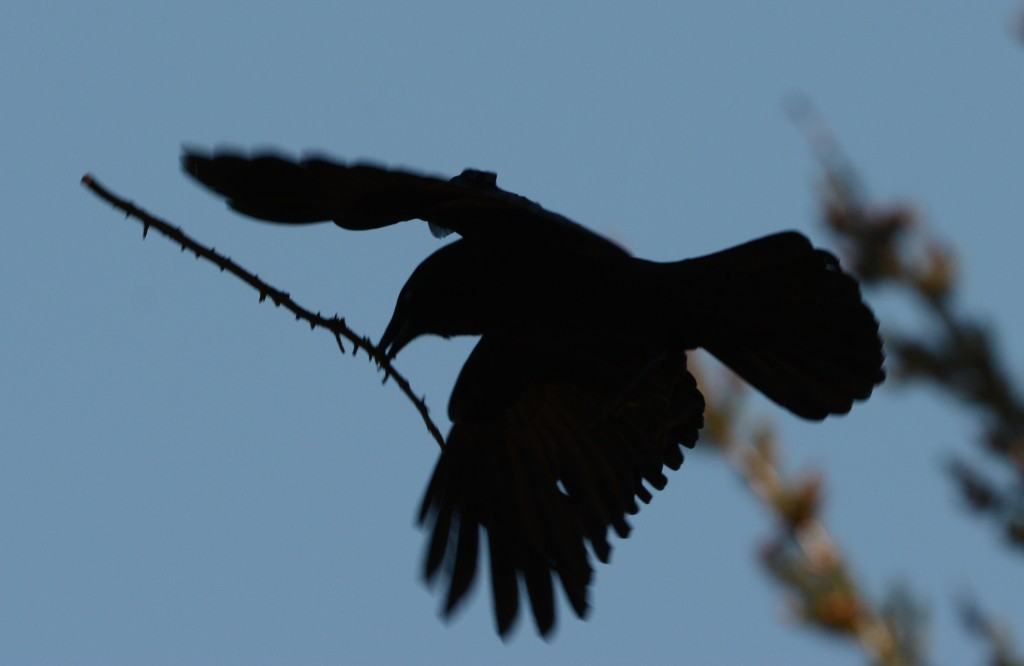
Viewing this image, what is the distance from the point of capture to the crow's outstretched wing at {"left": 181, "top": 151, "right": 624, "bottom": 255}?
3.21 meters

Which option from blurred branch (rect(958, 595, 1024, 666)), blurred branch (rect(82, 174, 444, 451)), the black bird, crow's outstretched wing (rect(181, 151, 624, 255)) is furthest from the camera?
blurred branch (rect(958, 595, 1024, 666))

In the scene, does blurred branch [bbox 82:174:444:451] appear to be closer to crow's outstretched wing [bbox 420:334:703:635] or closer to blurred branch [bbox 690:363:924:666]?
crow's outstretched wing [bbox 420:334:703:635]

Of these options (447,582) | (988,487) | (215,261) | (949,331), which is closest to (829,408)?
(447,582)

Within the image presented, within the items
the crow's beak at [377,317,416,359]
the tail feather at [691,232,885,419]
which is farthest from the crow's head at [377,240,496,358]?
the tail feather at [691,232,885,419]

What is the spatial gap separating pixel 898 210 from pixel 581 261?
15.4 ft

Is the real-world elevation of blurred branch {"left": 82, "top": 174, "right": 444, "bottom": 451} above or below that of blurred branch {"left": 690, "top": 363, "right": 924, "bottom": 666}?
below

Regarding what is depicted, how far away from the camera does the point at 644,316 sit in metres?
3.75

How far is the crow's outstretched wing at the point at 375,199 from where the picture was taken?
3.21 m

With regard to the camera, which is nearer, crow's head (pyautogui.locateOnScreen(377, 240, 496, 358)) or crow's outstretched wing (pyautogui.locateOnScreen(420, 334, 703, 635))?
crow's head (pyautogui.locateOnScreen(377, 240, 496, 358))

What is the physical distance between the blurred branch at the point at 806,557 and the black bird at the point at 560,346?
3281 mm

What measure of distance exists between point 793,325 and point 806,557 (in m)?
3.82

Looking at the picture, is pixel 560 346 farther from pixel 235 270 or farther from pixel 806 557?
pixel 806 557

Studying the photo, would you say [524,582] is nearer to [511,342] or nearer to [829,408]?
[511,342]

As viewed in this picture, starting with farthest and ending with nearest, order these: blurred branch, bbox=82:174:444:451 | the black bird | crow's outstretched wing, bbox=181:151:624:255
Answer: the black bird → crow's outstretched wing, bbox=181:151:624:255 → blurred branch, bbox=82:174:444:451
